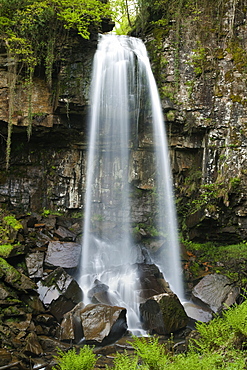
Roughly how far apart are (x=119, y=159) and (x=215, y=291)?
623 cm

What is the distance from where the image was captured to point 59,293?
7.59 meters

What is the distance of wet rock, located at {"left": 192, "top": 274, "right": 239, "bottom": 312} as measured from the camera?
802 centimetres

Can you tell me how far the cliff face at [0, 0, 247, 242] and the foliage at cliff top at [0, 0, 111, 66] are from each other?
0.67 m

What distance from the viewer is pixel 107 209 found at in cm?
1253

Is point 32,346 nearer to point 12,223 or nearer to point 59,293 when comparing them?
point 59,293

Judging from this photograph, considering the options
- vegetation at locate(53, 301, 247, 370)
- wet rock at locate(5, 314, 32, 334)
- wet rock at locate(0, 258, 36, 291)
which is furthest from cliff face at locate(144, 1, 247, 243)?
wet rock at locate(5, 314, 32, 334)

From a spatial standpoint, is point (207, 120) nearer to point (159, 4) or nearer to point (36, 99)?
point (159, 4)

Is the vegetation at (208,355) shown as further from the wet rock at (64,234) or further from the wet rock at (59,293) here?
the wet rock at (64,234)

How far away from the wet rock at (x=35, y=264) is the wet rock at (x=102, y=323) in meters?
1.87

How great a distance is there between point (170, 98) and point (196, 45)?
2356 mm

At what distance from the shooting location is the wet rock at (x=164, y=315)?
695 centimetres

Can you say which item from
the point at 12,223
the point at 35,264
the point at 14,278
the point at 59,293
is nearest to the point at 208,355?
the point at 59,293

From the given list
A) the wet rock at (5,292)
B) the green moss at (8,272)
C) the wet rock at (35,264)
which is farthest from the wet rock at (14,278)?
the wet rock at (35,264)

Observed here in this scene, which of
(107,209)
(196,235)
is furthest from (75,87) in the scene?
(196,235)
